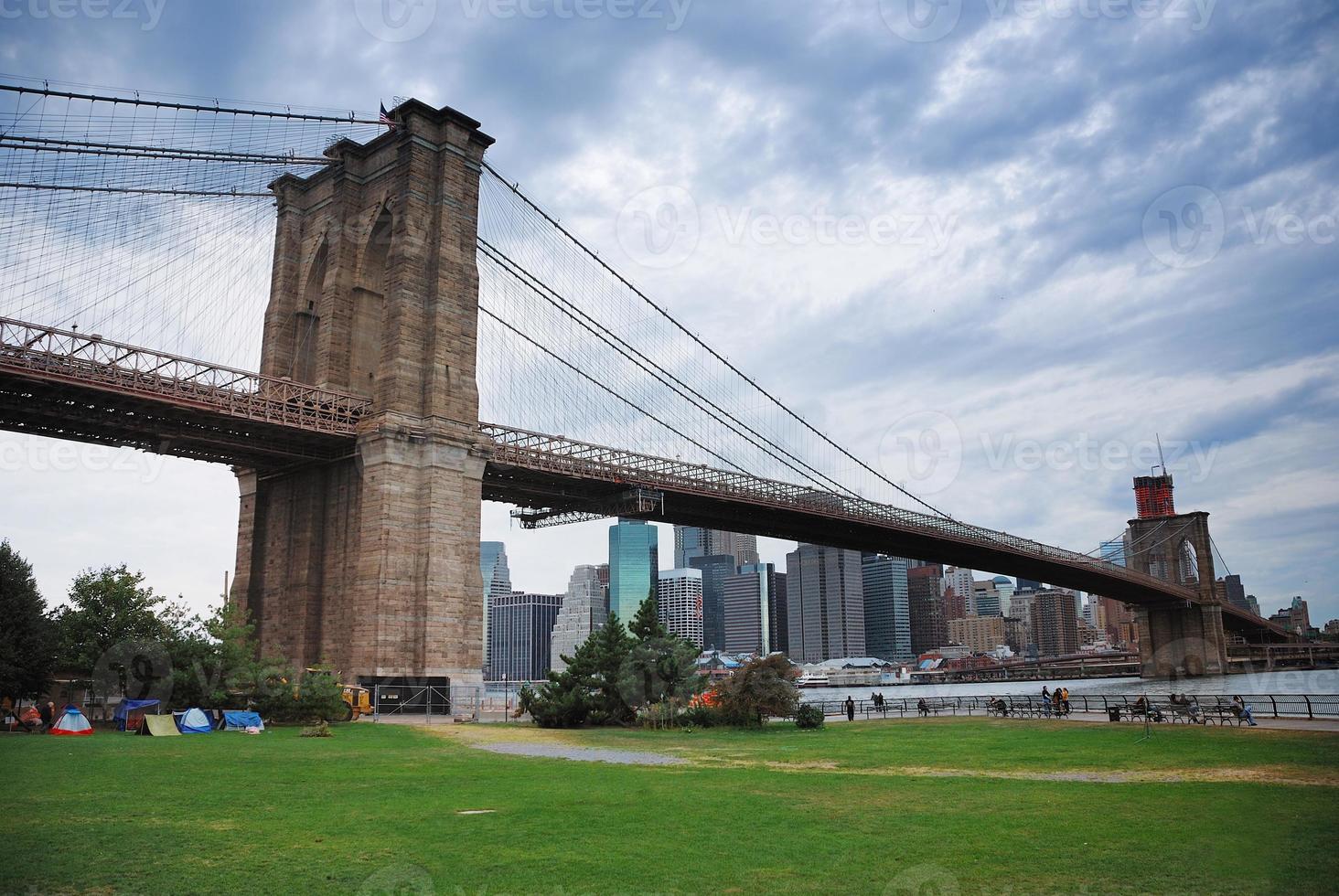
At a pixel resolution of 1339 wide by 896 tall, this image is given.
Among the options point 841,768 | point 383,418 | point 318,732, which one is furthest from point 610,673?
point 841,768

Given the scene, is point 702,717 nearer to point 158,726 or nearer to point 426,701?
point 426,701

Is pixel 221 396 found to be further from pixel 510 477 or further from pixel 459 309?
pixel 510 477

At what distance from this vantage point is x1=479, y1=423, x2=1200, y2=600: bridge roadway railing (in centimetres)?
5078

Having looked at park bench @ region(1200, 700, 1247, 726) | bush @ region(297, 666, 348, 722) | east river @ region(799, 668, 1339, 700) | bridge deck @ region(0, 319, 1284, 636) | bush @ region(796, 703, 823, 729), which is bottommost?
east river @ region(799, 668, 1339, 700)

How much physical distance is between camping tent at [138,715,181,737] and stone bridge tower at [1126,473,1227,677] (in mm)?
107177

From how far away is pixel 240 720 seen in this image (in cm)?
3012

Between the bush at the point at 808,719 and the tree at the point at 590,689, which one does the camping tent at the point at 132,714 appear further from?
the bush at the point at 808,719

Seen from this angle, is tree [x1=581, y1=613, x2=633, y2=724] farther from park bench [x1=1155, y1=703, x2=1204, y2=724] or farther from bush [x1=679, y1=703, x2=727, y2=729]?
park bench [x1=1155, y1=703, x2=1204, y2=724]

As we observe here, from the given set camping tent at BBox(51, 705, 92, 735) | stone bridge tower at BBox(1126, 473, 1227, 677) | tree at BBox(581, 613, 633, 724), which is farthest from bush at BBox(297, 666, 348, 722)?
stone bridge tower at BBox(1126, 473, 1227, 677)

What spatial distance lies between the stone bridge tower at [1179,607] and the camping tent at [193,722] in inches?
4173

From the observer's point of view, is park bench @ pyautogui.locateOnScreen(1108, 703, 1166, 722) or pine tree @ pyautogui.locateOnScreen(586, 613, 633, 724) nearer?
park bench @ pyautogui.locateOnScreen(1108, 703, 1166, 722)

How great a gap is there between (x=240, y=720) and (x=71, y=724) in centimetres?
460

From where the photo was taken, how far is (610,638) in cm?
3616

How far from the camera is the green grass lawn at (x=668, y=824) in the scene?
9242 mm
